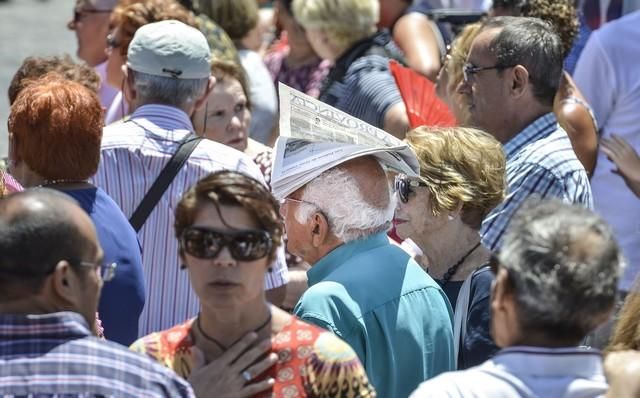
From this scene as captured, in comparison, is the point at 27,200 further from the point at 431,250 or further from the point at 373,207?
the point at 431,250

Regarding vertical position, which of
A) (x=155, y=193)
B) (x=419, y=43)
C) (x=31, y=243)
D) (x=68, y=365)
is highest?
(x=31, y=243)

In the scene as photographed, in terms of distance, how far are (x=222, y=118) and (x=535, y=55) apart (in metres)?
1.46

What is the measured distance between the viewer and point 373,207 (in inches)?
152

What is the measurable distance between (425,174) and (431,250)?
27 centimetres

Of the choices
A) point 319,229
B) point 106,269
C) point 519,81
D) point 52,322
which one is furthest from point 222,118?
point 52,322

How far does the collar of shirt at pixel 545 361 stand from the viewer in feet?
9.00

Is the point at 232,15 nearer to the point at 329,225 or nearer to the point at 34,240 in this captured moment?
the point at 329,225

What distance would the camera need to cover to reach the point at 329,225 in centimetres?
386

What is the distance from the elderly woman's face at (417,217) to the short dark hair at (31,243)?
1672 mm

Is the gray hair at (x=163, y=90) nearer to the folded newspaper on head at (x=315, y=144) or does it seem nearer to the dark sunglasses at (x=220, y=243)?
the folded newspaper on head at (x=315, y=144)

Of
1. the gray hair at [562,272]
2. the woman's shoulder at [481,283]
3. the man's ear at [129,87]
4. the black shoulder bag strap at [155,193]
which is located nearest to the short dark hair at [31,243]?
the gray hair at [562,272]

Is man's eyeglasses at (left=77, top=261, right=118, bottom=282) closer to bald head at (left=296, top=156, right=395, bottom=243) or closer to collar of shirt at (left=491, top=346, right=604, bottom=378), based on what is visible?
bald head at (left=296, top=156, right=395, bottom=243)

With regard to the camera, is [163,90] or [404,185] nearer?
[404,185]

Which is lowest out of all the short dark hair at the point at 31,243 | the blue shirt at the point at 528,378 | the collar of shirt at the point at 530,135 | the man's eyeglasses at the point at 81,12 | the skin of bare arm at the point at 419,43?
the skin of bare arm at the point at 419,43
